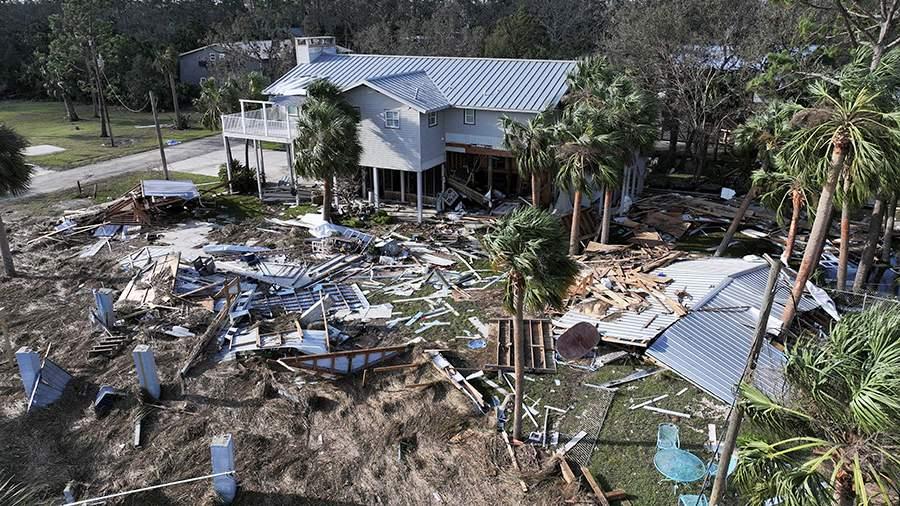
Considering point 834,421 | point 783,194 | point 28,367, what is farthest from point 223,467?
point 783,194

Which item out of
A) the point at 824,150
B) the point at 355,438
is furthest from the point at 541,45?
the point at 355,438

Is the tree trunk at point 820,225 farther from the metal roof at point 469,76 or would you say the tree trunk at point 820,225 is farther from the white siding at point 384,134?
the white siding at point 384,134

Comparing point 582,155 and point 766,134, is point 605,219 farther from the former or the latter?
point 766,134

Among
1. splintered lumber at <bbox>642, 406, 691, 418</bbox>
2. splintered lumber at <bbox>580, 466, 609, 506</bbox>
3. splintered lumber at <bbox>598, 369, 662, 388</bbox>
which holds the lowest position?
splintered lumber at <bbox>580, 466, 609, 506</bbox>

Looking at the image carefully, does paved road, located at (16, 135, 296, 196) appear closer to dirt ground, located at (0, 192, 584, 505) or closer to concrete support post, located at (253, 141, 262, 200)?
concrete support post, located at (253, 141, 262, 200)

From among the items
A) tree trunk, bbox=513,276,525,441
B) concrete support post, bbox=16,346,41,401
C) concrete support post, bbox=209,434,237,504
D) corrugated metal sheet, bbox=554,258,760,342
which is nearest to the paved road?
concrete support post, bbox=16,346,41,401

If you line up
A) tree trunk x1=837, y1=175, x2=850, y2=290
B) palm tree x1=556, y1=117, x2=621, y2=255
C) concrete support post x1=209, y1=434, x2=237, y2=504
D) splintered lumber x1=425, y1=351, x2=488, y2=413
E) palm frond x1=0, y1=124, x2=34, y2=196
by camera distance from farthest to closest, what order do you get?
palm frond x1=0, y1=124, x2=34, y2=196
palm tree x1=556, y1=117, x2=621, y2=255
tree trunk x1=837, y1=175, x2=850, y2=290
splintered lumber x1=425, y1=351, x2=488, y2=413
concrete support post x1=209, y1=434, x2=237, y2=504

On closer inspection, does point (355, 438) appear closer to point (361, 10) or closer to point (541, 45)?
point (541, 45)

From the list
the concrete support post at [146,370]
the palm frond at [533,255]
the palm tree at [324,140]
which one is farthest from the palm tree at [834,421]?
the palm tree at [324,140]
